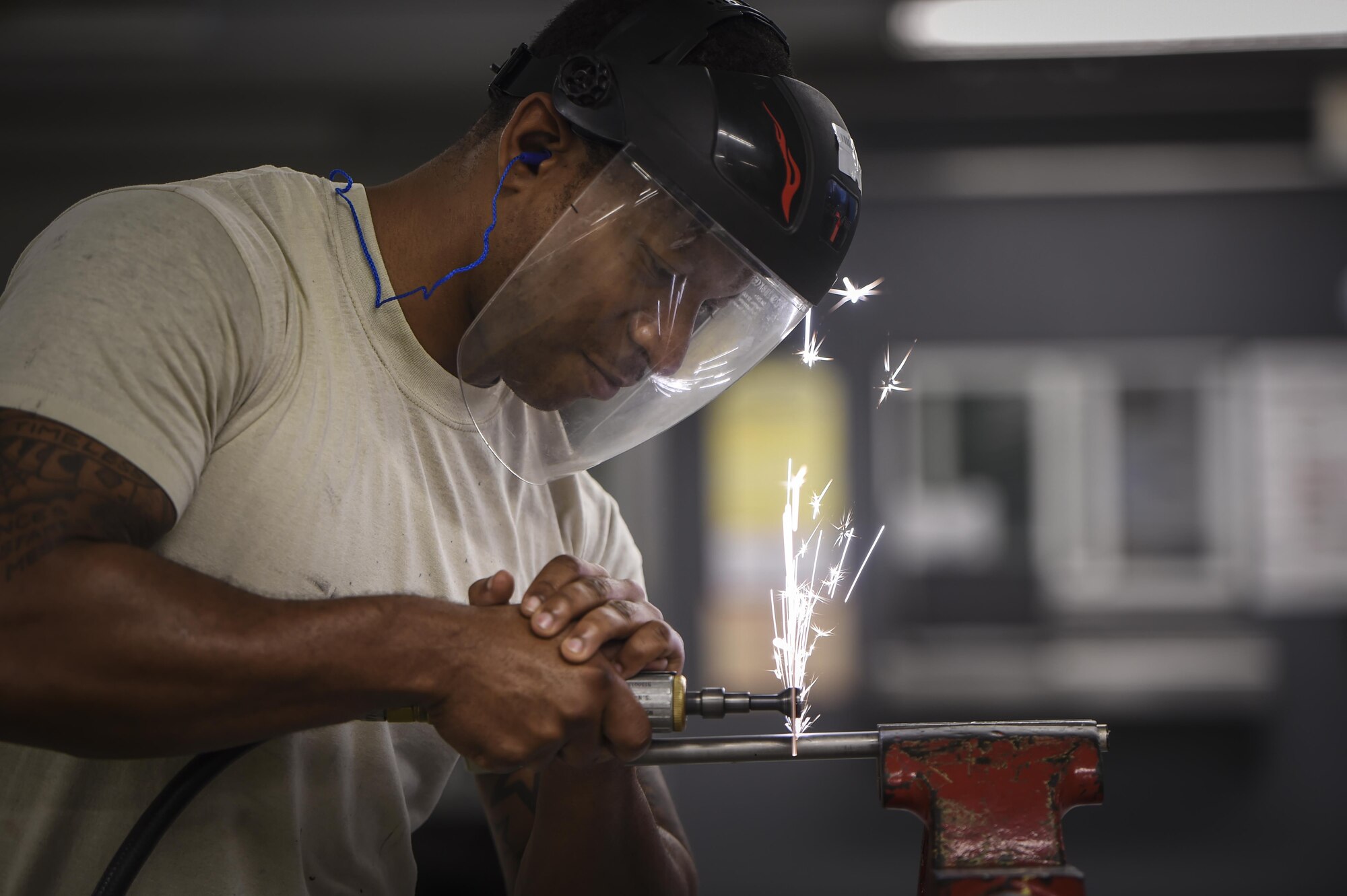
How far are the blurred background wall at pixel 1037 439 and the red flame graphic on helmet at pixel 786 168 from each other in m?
3.48

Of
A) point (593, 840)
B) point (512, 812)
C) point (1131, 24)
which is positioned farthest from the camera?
point (1131, 24)

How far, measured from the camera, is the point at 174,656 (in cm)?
88

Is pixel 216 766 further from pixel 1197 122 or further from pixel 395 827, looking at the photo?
pixel 1197 122

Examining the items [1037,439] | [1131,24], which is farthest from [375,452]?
[1037,439]

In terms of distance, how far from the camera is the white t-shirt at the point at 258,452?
0.93 metres

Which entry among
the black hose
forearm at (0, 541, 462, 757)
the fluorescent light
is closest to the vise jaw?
forearm at (0, 541, 462, 757)

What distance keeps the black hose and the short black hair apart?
813 mm

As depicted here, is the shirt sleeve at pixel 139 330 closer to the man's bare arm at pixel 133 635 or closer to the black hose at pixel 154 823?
the man's bare arm at pixel 133 635

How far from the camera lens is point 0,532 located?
85 centimetres

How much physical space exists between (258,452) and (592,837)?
27.0 inches

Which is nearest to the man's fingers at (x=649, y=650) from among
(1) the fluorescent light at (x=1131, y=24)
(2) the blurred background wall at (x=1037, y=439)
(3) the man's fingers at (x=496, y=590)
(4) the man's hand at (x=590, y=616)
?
(4) the man's hand at (x=590, y=616)

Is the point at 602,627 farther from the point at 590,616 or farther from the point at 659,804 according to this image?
the point at 659,804

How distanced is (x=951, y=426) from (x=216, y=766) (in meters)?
4.42

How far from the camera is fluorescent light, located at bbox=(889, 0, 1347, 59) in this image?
2.95 metres
